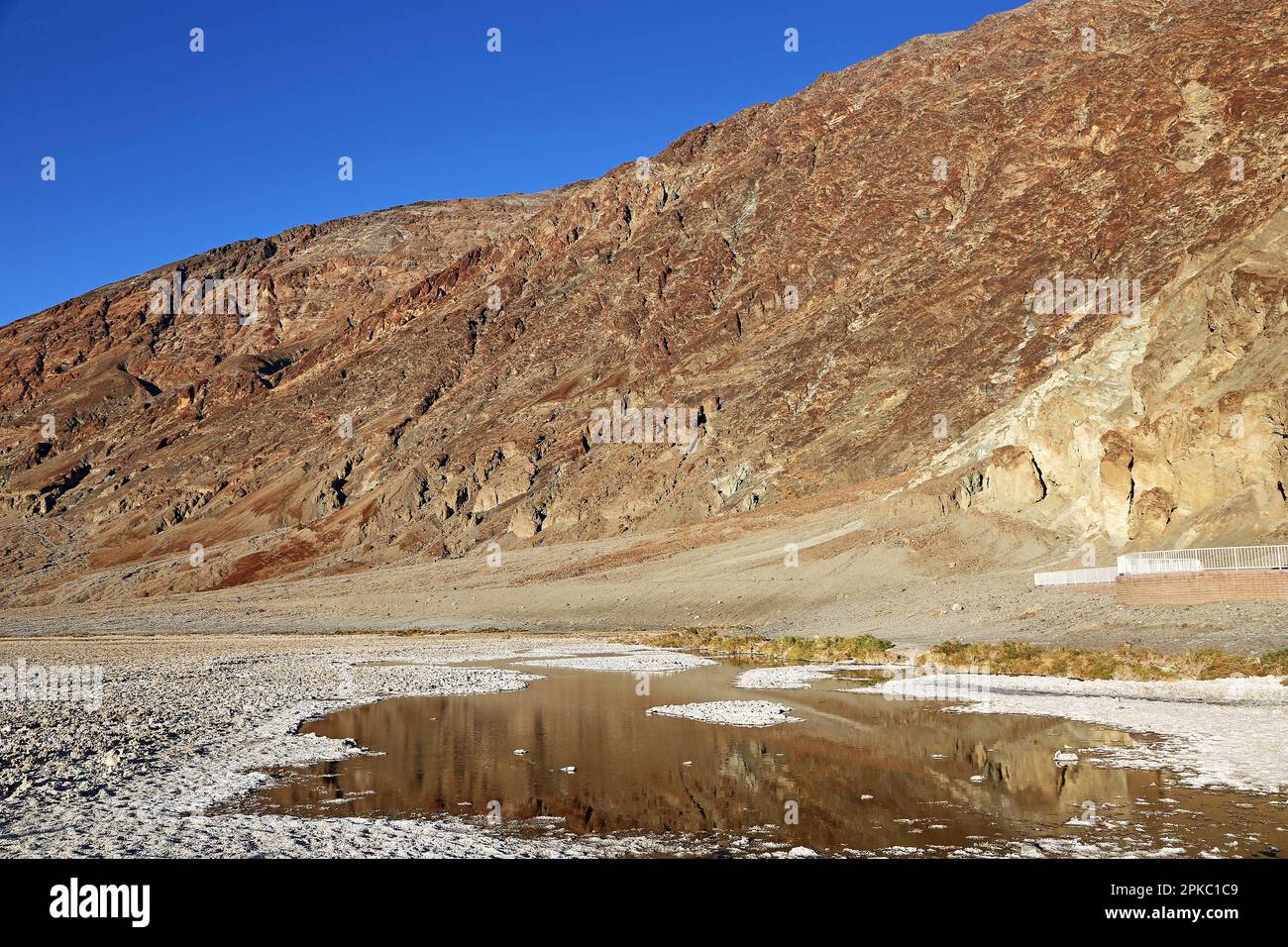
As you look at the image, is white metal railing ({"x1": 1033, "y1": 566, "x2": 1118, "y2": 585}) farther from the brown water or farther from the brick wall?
the brown water

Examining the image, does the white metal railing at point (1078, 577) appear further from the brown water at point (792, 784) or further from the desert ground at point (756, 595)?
the brown water at point (792, 784)

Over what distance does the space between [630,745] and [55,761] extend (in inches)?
311

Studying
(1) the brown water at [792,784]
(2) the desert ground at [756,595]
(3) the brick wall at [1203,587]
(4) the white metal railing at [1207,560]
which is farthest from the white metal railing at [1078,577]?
(1) the brown water at [792,784]

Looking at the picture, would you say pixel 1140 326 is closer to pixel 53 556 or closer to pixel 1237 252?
pixel 1237 252

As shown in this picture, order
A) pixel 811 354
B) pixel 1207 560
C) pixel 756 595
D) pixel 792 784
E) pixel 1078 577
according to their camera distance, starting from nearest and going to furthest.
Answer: pixel 792 784 < pixel 1207 560 < pixel 1078 577 < pixel 756 595 < pixel 811 354

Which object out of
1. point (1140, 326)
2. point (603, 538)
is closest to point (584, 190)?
point (603, 538)

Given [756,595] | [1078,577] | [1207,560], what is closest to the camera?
[1207,560]

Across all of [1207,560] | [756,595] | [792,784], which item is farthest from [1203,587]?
[756,595]

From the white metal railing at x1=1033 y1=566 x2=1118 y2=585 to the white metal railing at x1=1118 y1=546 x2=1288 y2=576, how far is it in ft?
5.42

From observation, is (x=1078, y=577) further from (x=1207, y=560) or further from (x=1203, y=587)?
(x=1203, y=587)

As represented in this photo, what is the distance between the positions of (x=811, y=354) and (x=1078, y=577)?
173 feet

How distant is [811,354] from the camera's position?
84312 millimetres

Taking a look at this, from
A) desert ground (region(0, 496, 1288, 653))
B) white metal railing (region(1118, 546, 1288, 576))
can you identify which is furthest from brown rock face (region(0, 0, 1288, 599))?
desert ground (region(0, 496, 1288, 653))

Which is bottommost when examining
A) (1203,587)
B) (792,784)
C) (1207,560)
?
(792,784)
